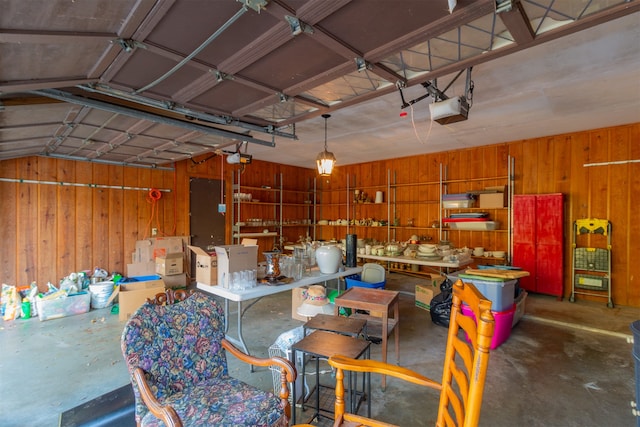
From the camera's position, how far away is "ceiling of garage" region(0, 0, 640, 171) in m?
1.40

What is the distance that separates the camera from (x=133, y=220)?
532cm

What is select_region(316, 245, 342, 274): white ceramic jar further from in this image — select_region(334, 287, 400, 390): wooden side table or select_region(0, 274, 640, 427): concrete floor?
select_region(0, 274, 640, 427): concrete floor

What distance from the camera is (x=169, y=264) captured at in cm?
494

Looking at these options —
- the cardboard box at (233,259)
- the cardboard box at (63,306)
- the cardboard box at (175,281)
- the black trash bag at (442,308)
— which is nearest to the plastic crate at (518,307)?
the black trash bag at (442,308)

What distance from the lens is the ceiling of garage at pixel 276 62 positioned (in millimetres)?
1403

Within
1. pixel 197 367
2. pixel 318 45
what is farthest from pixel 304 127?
pixel 197 367

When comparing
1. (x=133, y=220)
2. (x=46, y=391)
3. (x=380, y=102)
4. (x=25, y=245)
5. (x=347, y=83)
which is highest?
→ (x=380, y=102)

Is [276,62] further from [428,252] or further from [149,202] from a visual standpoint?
[149,202]

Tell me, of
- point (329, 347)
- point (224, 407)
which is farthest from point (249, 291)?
point (224, 407)

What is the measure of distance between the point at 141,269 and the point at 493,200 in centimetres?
633

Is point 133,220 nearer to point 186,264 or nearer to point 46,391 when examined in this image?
point 186,264

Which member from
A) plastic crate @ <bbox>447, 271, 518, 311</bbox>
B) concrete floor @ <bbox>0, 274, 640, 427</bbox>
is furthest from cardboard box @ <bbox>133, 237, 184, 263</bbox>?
plastic crate @ <bbox>447, 271, 518, 311</bbox>

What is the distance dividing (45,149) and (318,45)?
4.30 meters

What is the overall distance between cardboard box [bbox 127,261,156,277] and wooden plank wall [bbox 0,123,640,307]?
0.39 m
